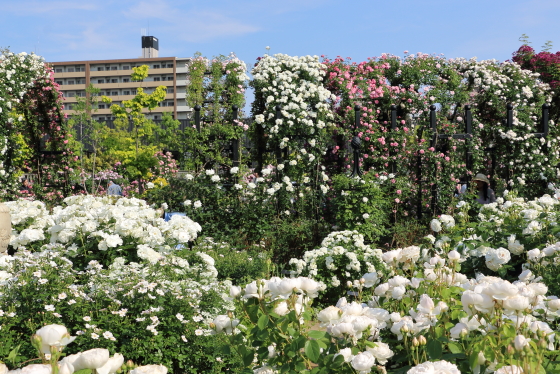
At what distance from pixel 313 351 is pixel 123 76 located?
266 feet

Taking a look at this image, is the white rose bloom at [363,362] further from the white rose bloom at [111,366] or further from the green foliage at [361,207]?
the green foliage at [361,207]

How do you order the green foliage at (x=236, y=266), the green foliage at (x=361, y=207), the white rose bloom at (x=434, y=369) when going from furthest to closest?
1. the green foliage at (x=361, y=207)
2. the green foliage at (x=236, y=266)
3. the white rose bloom at (x=434, y=369)

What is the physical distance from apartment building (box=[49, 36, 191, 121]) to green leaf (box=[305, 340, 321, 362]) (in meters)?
74.1

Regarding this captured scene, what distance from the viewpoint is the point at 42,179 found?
10523mm

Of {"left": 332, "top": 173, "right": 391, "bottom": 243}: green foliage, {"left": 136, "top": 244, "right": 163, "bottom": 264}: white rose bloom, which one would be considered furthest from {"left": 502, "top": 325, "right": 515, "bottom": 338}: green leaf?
{"left": 332, "top": 173, "right": 391, "bottom": 243}: green foliage

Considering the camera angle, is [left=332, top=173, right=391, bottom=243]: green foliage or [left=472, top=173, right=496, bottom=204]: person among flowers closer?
[left=332, top=173, right=391, bottom=243]: green foliage

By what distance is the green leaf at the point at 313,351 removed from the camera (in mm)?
1682

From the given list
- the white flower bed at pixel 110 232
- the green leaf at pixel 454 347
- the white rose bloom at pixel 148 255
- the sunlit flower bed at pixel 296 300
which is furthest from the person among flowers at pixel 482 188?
the green leaf at pixel 454 347

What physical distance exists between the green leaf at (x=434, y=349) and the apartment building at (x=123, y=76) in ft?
243

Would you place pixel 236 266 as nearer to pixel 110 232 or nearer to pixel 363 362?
pixel 110 232

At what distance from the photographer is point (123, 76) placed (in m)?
78.0

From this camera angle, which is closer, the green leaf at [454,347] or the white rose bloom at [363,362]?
the white rose bloom at [363,362]

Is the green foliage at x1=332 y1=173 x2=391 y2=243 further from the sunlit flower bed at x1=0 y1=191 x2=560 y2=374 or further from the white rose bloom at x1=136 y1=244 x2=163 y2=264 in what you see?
the white rose bloom at x1=136 y1=244 x2=163 y2=264

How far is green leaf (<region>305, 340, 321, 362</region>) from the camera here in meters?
1.68
